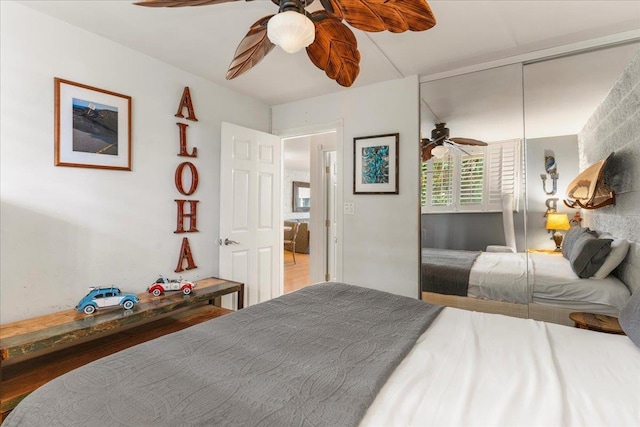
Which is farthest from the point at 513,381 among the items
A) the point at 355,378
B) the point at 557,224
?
the point at 557,224

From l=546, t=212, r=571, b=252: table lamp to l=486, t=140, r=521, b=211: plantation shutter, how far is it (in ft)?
0.77

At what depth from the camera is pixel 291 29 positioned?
1.22m

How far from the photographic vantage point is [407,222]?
9.11ft

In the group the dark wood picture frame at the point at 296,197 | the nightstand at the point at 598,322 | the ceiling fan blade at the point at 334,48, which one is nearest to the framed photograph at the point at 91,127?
the ceiling fan blade at the point at 334,48

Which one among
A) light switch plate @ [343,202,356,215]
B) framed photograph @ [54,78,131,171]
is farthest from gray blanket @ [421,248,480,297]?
framed photograph @ [54,78,131,171]

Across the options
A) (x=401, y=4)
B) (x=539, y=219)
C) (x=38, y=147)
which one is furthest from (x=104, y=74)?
(x=539, y=219)

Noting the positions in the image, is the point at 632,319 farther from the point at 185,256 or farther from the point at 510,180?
the point at 185,256

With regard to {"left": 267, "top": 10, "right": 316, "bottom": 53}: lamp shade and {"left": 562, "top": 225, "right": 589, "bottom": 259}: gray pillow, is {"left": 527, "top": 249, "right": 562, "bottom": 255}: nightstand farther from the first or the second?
{"left": 267, "top": 10, "right": 316, "bottom": 53}: lamp shade

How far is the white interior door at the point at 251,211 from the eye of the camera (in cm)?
293

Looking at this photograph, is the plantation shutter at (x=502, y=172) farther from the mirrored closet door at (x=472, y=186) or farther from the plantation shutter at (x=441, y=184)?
the plantation shutter at (x=441, y=184)

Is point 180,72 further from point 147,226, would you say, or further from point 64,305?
point 64,305

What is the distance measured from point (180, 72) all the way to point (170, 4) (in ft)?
5.13

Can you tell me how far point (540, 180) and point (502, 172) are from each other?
10.3 inches

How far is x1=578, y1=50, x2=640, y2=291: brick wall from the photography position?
1867 millimetres
